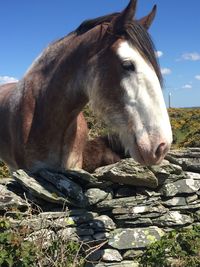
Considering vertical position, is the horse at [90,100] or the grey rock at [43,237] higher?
the horse at [90,100]

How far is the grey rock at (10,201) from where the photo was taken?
13.1ft

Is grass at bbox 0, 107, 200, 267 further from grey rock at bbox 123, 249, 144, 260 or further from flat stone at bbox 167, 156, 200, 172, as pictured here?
flat stone at bbox 167, 156, 200, 172

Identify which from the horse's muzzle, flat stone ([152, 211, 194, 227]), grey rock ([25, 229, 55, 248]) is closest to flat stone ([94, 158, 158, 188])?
flat stone ([152, 211, 194, 227])

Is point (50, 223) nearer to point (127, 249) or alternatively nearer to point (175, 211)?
point (127, 249)

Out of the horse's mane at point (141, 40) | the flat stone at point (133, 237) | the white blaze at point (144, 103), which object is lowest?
the flat stone at point (133, 237)

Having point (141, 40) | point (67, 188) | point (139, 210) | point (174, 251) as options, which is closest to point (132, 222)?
point (139, 210)

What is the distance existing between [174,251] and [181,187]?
86cm

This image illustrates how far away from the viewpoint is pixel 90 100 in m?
4.18

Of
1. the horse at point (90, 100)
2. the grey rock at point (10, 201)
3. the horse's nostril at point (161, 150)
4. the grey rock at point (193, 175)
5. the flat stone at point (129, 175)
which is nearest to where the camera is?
the horse's nostril at point (161, 150)

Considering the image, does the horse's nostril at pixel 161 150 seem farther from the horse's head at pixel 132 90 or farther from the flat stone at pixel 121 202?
the flat stone at pixel 121 202

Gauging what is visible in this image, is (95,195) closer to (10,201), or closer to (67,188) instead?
(67,188)

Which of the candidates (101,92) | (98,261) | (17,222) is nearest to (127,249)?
(98,261)

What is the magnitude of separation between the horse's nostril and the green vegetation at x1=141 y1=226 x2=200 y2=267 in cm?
110

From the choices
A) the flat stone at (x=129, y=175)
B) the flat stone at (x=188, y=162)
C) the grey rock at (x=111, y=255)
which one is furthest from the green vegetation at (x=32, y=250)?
the flat stone at (x=188, y=162)
